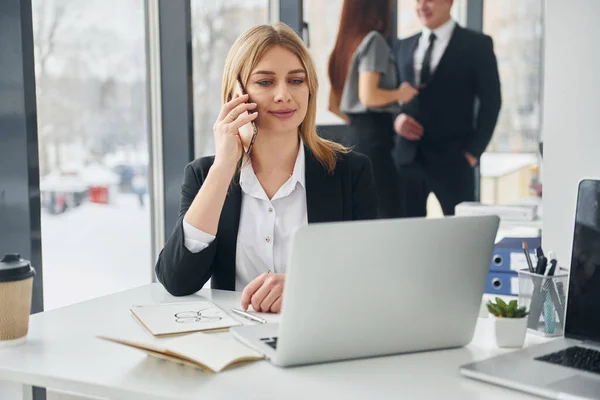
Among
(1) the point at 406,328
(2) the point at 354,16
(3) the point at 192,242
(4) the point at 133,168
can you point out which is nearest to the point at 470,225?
(1) the point at 406,328

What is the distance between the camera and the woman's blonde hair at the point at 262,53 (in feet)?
6.12

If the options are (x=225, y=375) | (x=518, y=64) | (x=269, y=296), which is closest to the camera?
(x=225, y=375)

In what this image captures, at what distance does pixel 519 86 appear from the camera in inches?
175

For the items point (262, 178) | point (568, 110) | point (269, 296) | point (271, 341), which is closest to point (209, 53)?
point (262, 178)

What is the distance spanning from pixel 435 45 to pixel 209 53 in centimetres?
150

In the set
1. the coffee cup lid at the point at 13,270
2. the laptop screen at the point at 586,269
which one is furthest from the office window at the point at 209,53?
the laptop screen at the point at 586,269

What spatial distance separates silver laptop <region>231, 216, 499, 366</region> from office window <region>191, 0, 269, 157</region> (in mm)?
1969

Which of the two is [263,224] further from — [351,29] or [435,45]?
[351,29]

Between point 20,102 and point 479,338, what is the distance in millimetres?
1539

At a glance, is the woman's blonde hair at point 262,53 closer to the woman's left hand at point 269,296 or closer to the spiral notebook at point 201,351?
the woman's left hand at point 269,296

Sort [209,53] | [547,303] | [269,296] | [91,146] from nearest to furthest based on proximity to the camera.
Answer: [547,303] < [269,296] < [91,146] < [209,53]

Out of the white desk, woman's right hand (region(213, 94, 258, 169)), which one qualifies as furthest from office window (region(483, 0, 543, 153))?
the white desk

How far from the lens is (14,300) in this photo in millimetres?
1231

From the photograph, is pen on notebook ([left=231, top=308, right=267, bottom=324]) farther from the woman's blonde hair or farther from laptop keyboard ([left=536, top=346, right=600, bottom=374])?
the woman's blonde hair
